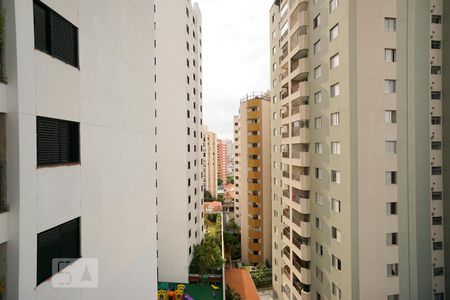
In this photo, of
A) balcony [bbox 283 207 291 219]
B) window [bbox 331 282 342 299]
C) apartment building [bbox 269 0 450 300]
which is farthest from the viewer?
balcony [bbox 283 207 291 219]

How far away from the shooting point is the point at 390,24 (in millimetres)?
13992

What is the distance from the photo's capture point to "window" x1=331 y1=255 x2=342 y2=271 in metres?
15.0

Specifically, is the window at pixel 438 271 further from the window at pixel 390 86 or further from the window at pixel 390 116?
the window at pixel 390 86

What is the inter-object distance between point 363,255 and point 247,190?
31879mm

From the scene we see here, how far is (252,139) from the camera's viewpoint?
4491 centimetres

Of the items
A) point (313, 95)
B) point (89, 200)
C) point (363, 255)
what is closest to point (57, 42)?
point (89, 200)

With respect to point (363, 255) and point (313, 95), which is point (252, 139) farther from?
point (363, 255)

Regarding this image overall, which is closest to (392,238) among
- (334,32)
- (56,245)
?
(334,32)

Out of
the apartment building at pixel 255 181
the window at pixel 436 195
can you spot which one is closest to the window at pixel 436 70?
the window at pixel 436 195

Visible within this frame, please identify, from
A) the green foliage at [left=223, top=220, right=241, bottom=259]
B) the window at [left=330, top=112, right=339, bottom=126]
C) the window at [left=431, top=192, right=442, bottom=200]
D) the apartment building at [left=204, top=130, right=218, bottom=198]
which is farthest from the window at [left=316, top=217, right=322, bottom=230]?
the apartment building at [left=204, top=130, right=218, bottom=198]

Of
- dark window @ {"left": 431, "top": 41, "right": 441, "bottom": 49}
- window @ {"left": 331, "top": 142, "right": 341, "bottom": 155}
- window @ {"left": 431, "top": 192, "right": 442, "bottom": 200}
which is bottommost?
window @ {"left": 431, "top": 192, "right": 442, "bottom": 200}

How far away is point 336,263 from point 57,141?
1705 centimetres

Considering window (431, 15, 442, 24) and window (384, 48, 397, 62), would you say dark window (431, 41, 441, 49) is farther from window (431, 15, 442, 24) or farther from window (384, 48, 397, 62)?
window (384, 48, 397, 62)

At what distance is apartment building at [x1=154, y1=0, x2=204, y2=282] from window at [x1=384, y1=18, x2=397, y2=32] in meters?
18.8
